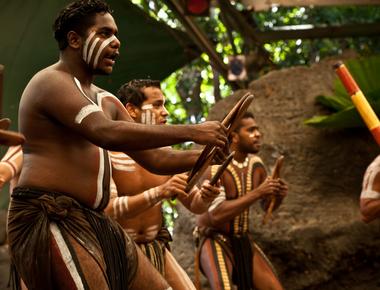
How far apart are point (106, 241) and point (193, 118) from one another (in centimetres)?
1032

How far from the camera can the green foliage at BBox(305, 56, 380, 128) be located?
944 cm

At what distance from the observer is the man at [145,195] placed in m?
5.66

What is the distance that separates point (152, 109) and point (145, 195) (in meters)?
0.63

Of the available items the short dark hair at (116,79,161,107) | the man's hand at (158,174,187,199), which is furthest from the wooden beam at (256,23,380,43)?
the man's hand at (158,174,187,199)

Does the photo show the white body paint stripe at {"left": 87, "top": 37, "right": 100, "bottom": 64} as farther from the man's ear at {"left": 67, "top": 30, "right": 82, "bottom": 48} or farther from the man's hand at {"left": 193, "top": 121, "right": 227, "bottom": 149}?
the man's hand at {"left": 193, "top": 121, "right": 227, "bottom": 149}

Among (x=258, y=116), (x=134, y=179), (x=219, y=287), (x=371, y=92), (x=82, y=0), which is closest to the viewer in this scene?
(x=82, y=0)

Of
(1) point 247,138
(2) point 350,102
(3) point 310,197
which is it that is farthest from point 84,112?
(2) point 350,102

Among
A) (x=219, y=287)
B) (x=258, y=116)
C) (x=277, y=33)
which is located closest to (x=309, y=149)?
(x=258, y=116)

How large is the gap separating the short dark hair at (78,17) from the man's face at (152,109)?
62.1 inches

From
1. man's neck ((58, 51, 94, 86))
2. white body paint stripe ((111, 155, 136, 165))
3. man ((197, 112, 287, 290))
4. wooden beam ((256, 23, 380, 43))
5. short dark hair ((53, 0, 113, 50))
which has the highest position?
short dark hair ((53, 0, 113, 50))

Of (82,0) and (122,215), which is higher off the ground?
(82,0)

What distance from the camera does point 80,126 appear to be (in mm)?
4113

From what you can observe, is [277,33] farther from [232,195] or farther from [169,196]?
[169,196]

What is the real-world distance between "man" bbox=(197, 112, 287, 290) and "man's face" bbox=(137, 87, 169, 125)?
135 centimetres
